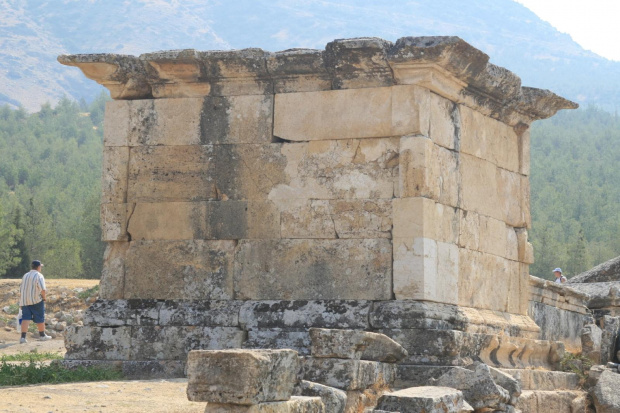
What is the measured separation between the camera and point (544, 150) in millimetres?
85812

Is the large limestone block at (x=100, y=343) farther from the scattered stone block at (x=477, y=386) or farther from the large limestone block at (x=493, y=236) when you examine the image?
the large limestone block at (x=493, y=236)

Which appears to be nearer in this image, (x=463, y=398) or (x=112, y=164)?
(x=463, y=398)

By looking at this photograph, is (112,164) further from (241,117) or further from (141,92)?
(241,117)

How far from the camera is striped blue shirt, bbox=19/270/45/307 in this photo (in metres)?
13.6

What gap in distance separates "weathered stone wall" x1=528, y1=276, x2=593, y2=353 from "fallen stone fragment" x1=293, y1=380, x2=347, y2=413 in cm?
538

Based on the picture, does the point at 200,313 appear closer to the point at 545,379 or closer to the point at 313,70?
the point at 313,70

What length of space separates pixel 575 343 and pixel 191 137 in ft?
20.4

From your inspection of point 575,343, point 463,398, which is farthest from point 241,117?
point 575,343

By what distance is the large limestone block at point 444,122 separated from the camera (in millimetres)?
8336

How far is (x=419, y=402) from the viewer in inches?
236

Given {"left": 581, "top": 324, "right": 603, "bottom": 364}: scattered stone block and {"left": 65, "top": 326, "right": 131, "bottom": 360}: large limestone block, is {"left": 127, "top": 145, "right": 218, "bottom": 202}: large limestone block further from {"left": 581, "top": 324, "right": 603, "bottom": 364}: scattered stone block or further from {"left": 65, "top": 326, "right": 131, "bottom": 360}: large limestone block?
{"left": 581, "top": 324, "right": 603, "bottom": 364}: scattered stone block

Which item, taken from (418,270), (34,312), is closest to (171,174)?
(418,270)

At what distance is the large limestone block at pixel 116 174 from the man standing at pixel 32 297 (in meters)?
5.27

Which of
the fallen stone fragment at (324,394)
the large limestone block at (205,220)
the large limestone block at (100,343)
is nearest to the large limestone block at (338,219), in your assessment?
the large limestone block at (205,220)
